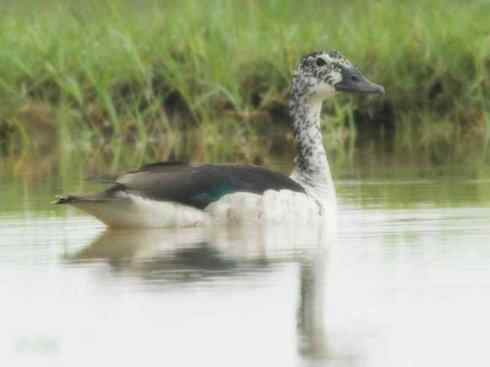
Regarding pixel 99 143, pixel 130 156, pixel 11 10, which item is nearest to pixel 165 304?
pixel 130 156

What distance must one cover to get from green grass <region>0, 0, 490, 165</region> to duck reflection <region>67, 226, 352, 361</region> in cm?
719

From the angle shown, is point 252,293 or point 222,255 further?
point 222,255

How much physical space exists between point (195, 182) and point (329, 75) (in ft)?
5.43

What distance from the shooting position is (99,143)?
61.2ft

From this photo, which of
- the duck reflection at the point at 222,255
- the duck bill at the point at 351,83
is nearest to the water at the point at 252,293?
the duck reflection at the point at 222,255

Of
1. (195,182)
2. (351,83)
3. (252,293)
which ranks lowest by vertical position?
(252,293)

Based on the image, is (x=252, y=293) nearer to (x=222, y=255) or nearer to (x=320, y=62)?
(x=222, y=255)

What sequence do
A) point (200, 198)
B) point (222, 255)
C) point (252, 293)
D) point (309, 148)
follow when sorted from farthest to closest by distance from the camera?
point (309, 148)
point (200, 198)
point (222, 255)
point (252, 293)

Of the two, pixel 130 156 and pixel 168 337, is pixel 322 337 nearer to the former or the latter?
pixel 168 337

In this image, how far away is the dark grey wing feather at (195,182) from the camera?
1133cm

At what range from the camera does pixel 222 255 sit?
9.71m

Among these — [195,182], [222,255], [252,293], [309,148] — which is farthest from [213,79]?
[252,293]

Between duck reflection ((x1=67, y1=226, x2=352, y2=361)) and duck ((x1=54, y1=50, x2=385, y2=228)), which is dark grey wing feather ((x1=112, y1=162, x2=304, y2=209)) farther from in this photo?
duck reflection ((x1=67, y1=226, x2=352, y2=361))

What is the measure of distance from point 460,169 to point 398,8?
540 centimetres
